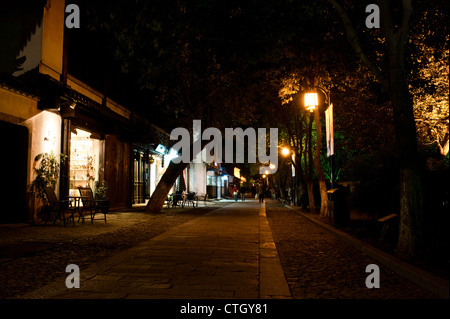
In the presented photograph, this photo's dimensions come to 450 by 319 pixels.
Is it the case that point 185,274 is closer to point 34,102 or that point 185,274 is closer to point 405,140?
point 405,140

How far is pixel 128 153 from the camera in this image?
19.9 m

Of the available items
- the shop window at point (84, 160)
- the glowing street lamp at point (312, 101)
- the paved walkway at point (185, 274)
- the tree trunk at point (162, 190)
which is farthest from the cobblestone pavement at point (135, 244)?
the tree trunk at point (162, 190)

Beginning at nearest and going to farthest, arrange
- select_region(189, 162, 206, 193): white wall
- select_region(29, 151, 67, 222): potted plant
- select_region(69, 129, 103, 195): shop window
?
1. select_region(29, 151, 67, 222): potted plant
2. select_region(69, 129, 103, 195): shop window
3. select_region(189, 162, 206, 193): white wall

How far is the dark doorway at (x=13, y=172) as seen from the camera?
10922 millimetres

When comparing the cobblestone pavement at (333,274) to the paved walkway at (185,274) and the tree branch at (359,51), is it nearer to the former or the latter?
the paved walkway at (185,274)

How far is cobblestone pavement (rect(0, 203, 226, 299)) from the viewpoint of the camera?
17.1 feet

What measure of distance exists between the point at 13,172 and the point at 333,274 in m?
9.82

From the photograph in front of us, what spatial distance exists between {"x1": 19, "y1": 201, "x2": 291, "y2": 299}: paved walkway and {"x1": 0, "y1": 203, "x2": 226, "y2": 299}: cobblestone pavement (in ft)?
1.24

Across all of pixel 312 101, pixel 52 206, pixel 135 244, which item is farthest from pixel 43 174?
pixel 312 101

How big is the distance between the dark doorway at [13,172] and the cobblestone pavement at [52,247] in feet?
1.88

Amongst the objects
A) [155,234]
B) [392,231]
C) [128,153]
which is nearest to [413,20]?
[392,231]

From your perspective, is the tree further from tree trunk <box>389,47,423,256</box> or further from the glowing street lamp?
the glowing street lamp

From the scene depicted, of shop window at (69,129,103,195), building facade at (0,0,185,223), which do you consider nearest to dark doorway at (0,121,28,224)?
building facade at (0,0,185,223)
